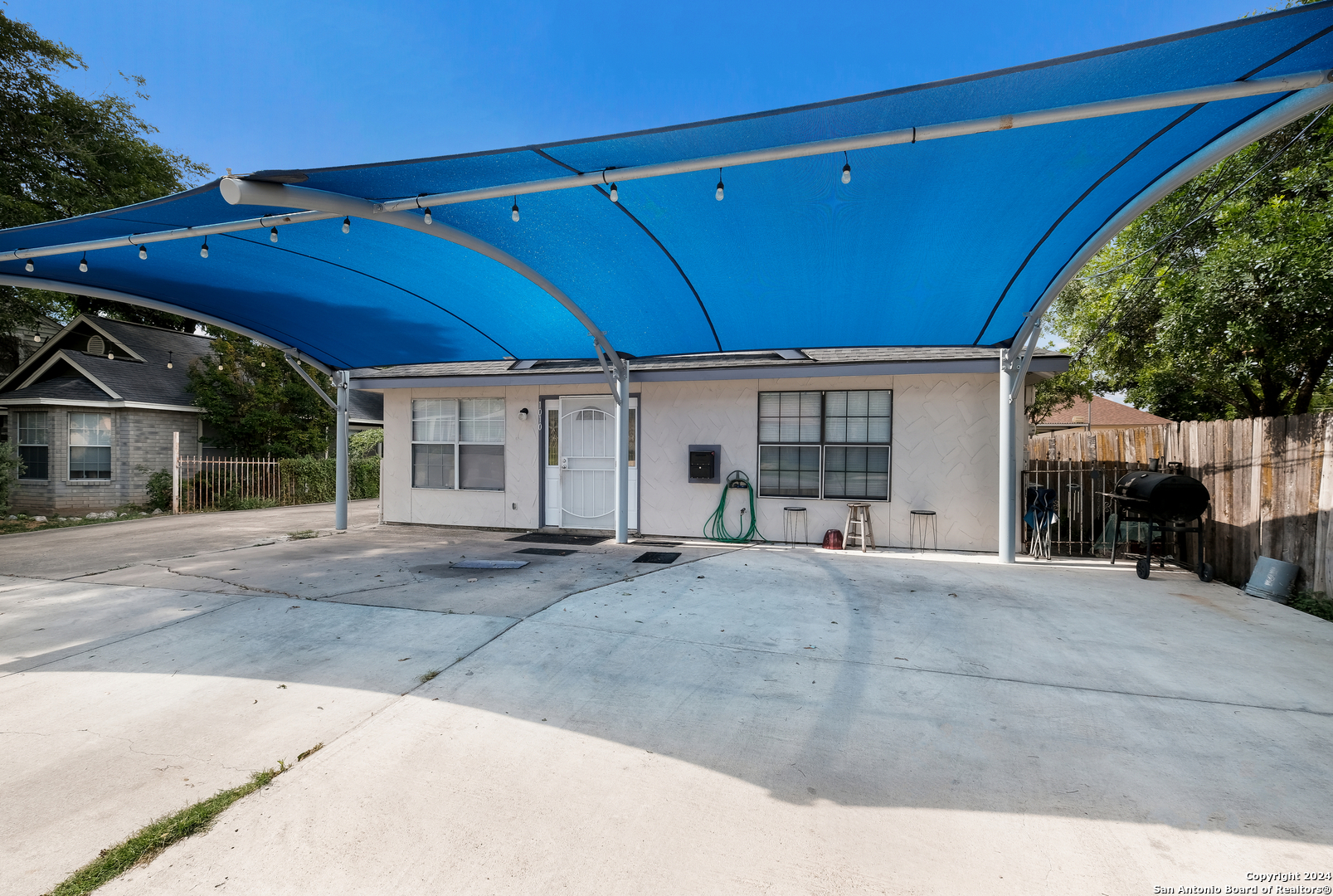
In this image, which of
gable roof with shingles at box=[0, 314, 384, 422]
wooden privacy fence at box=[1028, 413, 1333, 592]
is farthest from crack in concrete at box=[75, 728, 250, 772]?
gable roof with shingles at box=[0, 314, 384, 422]

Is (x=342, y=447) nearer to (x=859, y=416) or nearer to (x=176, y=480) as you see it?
(x=176, y=480)

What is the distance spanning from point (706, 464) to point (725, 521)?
33.0 inches

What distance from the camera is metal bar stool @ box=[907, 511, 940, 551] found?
7328 millimetres

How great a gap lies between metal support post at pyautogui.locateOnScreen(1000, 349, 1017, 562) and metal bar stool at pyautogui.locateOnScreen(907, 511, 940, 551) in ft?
2.63

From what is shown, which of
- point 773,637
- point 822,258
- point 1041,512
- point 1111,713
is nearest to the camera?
point 1111,713

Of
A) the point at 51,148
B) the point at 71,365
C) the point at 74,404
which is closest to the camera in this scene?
the point at 74,404

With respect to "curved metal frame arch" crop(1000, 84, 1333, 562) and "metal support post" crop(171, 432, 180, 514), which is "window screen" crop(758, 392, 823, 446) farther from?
"metal support post" crop(171, 432, 180, 514)

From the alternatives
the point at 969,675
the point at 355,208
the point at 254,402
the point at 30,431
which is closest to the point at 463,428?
the point at 355,208

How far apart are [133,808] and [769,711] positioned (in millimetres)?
2453

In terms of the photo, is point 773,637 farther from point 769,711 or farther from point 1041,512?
point 1041,512

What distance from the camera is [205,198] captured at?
12.8 ft

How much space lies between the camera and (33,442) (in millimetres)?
11516

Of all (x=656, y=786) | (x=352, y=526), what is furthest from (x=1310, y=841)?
(x=352, y=526)

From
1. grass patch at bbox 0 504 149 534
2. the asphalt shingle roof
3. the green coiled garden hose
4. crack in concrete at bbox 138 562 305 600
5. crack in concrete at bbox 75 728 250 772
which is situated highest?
the asphalt shingle roof
